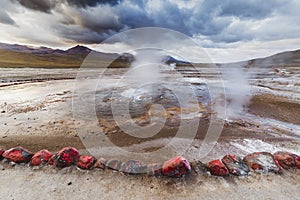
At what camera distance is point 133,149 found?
439cm

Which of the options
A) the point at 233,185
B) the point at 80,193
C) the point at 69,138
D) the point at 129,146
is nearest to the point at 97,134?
the point at 69,138

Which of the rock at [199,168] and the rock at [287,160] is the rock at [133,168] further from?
the rock at [287,160]

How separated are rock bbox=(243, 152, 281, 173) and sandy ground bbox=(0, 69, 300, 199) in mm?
150

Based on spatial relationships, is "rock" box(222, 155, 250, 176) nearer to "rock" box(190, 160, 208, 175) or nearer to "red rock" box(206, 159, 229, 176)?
"red rock" box(206, 159, 229, 176)

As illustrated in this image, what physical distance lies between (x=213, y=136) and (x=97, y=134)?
11.8 feet

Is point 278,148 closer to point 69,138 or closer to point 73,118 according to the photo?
point 69,138

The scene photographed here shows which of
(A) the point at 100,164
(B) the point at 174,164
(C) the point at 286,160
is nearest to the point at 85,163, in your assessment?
(A) the point at 100,164

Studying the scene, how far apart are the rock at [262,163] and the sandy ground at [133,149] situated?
150 millimetres

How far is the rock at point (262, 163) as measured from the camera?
3.42 m

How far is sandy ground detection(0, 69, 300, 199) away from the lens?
2828mm

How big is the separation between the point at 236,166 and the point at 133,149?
7.89ft

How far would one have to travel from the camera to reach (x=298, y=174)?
3346 millimetres

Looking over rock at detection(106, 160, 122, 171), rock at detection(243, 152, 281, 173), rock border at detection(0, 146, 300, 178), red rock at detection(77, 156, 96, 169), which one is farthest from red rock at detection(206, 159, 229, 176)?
red rock at detection(77, 156, 96, 169)

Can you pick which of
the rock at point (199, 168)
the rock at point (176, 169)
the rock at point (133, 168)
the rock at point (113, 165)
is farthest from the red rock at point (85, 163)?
the rock at point (199, 168)
